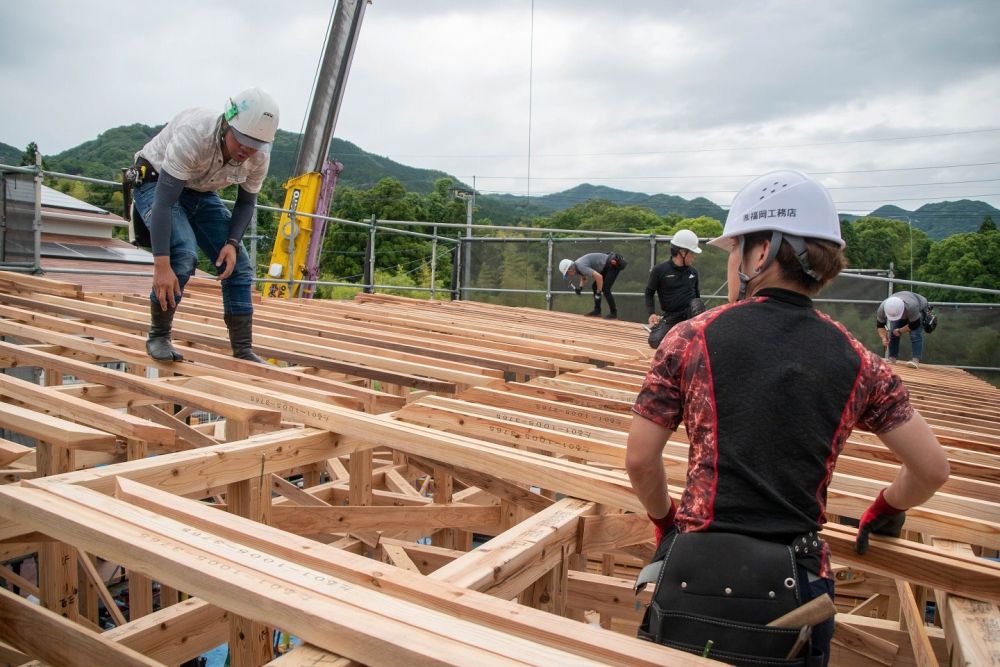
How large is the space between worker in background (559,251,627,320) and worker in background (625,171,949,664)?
35.6ft

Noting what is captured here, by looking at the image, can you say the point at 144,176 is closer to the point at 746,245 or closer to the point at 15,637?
the point at 15,637

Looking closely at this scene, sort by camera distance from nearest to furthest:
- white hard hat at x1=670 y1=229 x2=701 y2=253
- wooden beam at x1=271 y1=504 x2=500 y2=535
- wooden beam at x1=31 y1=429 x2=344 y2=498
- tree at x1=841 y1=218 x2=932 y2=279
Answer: wooden beam at x1=31 y1=429 x2=344 y2=498
wooden beam at x1=271 y1=504 x2=500 y2=535
white hard hat at x1=670 y1=229 x2=701 y2=253
tree at x1=841 y1=218 x2=932 y2=279

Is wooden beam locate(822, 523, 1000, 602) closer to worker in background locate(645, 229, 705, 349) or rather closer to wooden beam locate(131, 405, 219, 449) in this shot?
wooden beam locate(131, 405, 219, 449)

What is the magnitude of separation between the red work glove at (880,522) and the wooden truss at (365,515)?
0.04 m

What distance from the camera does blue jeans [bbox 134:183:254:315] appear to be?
378 cm

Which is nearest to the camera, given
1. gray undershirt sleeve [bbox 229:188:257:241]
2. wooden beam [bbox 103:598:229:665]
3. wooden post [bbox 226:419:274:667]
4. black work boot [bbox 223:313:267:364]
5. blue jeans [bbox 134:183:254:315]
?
wooden post [bbox 226:419:274:667]

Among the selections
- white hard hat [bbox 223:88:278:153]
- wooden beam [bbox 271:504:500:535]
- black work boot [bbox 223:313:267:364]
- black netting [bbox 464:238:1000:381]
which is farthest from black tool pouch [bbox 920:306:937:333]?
white hard hat [bbox 223:88:278:153]

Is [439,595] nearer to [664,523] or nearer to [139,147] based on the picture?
[664,523]

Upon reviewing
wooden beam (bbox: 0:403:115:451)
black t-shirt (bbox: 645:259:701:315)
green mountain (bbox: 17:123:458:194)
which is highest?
green mountain (bbox: 17:123:458:194)

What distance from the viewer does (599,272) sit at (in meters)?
13.0

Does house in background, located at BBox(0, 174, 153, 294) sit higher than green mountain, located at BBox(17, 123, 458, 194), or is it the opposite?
green mountain, located at BBox(17, 123, 458, 194)

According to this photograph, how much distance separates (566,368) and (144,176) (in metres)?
3.00

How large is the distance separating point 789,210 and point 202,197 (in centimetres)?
337

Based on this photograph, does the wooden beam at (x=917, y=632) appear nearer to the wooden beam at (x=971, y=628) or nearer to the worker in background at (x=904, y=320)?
the wooden beam at (x=971, y=628)
